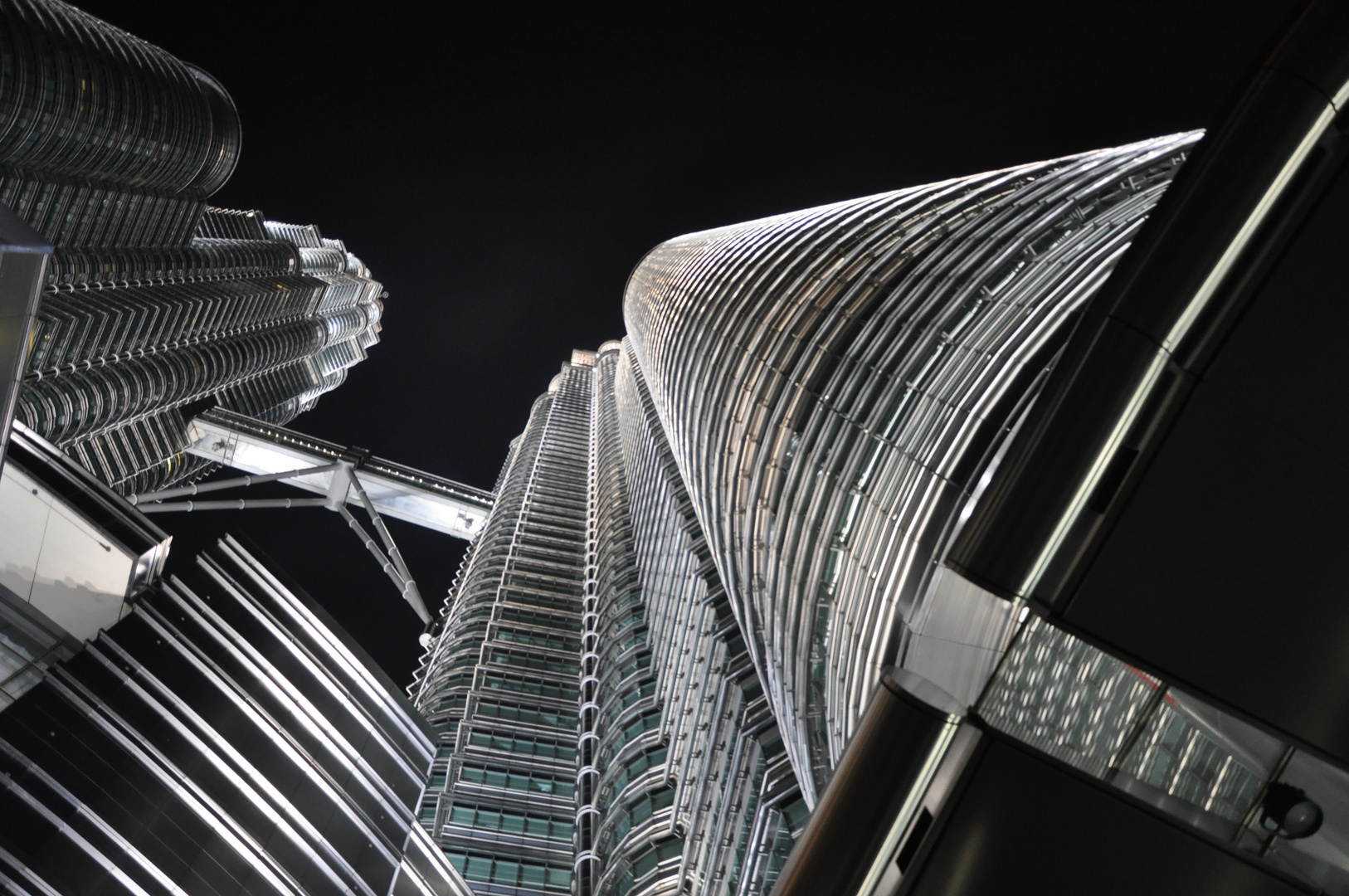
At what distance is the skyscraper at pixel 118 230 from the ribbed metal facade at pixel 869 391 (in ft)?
320

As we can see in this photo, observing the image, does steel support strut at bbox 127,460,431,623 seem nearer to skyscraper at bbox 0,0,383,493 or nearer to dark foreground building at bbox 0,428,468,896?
skyscraper at bbox 0,0,383,493

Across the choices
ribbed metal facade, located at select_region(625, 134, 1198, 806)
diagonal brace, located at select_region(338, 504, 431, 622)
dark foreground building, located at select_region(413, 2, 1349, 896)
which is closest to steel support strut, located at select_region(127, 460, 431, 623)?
diagonal brace, located at select_region(338, 504, 431, 622)

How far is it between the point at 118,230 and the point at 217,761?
16152cm

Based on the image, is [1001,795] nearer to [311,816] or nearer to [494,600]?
[311,816]

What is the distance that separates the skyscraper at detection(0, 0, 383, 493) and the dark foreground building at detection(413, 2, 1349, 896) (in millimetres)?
89887

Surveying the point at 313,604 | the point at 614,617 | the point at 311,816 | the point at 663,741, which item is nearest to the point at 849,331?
the point at 313,604

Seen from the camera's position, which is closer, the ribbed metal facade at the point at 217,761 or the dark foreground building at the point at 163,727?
the ribbed metal facade at the point at 217,761

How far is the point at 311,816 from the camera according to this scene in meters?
23.9

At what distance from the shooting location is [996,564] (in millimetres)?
4688

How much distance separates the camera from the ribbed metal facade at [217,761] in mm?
17516

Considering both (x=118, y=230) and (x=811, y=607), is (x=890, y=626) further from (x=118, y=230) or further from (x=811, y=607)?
(x=118, y=230)

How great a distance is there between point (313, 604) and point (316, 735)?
186 inches

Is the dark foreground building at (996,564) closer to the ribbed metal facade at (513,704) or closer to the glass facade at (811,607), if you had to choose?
the glass facade at (811,607)

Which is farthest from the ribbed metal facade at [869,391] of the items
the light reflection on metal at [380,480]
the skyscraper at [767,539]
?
the light reflection on metal at [380,480]
